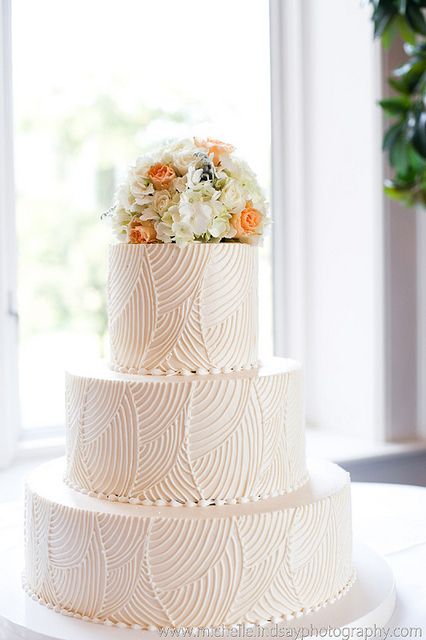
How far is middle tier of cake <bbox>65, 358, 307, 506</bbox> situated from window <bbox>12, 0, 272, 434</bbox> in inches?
56.6

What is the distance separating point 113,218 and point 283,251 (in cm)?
163

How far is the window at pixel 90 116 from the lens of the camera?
116 inches

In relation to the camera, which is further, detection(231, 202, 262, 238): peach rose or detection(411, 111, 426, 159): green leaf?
detection(231, 202, 262, 238): peach rose

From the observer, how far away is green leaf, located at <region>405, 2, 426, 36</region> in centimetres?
162

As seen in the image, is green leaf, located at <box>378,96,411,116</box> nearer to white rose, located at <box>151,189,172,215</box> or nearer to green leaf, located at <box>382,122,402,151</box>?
green leaf, located at <box>382,122,402,151</box>

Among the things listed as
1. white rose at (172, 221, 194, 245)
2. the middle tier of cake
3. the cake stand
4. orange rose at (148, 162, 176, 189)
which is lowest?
the cake stand

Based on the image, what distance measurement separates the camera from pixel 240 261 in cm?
168

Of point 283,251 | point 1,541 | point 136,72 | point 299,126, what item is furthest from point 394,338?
point 1,541

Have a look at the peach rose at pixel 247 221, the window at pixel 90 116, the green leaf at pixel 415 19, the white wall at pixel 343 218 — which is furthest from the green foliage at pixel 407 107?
the window at pixel 90 116

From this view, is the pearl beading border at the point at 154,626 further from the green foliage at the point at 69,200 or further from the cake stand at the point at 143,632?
the green foliage at the point at 69,200

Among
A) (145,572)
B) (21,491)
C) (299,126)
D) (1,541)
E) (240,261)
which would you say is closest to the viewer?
(145,572)

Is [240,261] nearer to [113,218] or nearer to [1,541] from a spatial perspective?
[113,218]

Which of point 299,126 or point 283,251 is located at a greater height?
point 299,126

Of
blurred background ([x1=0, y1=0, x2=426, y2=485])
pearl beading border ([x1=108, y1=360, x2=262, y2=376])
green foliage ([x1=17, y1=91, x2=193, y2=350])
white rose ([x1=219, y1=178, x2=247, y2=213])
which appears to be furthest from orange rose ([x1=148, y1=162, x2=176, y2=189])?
green foliage ([x1=17, y1=91, x2=193, y2=350])
